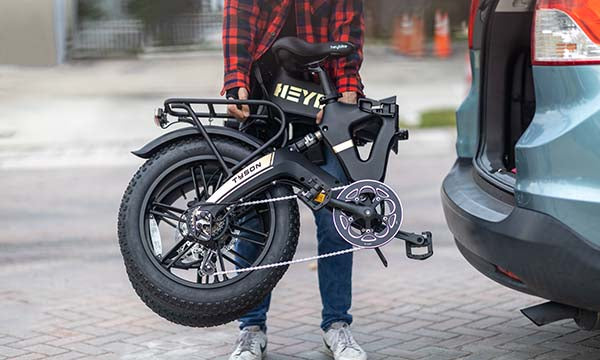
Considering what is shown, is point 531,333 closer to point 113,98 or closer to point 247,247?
point 247,247

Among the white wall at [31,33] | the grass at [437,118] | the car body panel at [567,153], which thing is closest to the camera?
the car body panel at [567,153]

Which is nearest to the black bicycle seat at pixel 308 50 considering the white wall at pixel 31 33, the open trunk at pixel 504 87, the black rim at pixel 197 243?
the black rim at pixel 197 243

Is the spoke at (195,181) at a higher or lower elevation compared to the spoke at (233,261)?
higher

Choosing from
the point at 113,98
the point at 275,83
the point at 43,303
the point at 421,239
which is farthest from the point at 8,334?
the point at 113,98

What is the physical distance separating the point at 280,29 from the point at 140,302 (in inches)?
75.2

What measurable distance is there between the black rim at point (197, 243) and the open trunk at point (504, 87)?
0.97m

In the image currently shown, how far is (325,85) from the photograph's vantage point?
3963mm

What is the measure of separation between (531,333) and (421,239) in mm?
1176

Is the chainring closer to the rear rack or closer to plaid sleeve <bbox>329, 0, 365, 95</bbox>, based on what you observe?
the rear rack

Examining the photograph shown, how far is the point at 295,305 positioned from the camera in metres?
5.34

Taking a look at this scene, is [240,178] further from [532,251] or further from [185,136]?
[532,251]

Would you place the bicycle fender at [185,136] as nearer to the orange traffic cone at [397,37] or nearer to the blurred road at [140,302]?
→ the blurred road at [140,302]

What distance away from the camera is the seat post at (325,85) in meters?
3.95

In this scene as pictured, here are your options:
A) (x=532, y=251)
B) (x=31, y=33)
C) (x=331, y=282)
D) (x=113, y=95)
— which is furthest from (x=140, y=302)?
(x=31, y=33)
